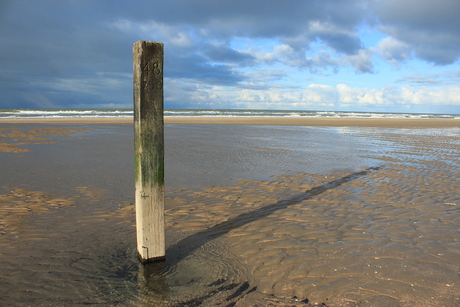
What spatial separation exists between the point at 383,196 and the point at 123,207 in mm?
5477

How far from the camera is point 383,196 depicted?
23.2 feet

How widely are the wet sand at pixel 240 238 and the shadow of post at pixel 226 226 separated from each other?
0.09 ft

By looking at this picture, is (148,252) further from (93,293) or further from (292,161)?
(292,161)

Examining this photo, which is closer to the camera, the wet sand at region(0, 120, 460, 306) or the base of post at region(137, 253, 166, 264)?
the wet sand at region(0, 120, 460, 306)

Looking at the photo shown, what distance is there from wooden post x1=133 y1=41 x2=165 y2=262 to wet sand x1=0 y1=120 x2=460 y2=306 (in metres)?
0.42

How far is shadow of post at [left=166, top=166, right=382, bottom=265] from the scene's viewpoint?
174 inches

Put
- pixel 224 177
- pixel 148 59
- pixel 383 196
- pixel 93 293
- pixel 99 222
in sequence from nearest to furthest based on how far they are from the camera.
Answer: pixel 93 293, pixel 148 59, pixel 99 222, pixel 383 196, pixel 224 177

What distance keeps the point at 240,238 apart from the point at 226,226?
1.69 ft

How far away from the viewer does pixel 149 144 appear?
12.4ft

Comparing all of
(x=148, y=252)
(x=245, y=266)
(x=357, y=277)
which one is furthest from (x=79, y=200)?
(x=357, y=277)

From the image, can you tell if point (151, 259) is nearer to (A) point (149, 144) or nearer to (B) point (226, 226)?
(A) point (149, 144)

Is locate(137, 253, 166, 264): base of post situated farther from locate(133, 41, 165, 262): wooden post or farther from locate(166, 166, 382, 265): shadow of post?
locate(166, 166, 382, 265): shadow of post

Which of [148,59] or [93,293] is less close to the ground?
[148,59]

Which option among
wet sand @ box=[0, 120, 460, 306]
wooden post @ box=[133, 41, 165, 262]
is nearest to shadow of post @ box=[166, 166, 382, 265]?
wet sand @ box=[0, 120, 460, 306]
